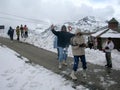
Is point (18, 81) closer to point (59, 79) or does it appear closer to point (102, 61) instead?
point (59, 79)

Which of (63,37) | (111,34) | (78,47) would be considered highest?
(63,37)

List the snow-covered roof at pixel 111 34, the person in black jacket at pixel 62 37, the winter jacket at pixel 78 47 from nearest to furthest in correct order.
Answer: the winter jacket at pixel 78 47 < the person in black jacket at pixel 62 37 < the snow-covered roof at pixel 111 34

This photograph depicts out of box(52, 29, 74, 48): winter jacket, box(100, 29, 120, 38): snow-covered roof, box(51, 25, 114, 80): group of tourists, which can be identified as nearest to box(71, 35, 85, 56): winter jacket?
box(51, 25, 114, 80): group of tourists

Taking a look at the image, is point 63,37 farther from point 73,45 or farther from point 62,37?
point 73,45

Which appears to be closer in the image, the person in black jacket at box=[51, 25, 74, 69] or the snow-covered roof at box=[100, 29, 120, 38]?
the person in black jacket at box=[51, 25, 74, 69]

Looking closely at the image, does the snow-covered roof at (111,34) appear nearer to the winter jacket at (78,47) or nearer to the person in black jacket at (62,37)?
the person in black jacket at (62,37)

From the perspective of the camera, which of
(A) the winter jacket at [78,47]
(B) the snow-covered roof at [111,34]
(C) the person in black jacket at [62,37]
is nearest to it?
(A) the winter jacket at [78,47]

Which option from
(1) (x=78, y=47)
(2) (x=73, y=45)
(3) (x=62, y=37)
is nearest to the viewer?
(1) (x=78, y=47)

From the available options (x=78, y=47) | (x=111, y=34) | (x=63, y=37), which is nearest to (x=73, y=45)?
(x=78, y=47)

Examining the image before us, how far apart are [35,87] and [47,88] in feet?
1.80

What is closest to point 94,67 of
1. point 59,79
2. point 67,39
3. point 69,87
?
point 67,39

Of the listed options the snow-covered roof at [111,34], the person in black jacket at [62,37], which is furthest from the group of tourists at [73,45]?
the snow-covered roof at [111,34]

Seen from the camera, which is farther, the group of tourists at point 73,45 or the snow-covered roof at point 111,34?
the snow-covered roof at point 111,34

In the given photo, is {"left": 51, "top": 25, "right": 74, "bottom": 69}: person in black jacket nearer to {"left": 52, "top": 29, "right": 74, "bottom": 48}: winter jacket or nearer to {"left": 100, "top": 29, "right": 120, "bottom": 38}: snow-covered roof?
{"left": 52, "top": 29, "right": 74, "bottom": 48}: winter jacket
